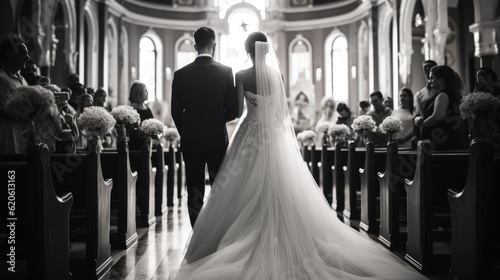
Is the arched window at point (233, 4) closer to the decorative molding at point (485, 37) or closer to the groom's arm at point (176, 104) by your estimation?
the decorative molding at point (485, 37)

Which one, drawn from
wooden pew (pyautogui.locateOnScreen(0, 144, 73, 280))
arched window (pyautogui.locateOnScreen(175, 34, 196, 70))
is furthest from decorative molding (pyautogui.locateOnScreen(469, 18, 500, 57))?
arched window (pyautogui.locateOnScreen(175, 34, 196, 70))

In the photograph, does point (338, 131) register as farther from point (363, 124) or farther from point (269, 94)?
point (269, 94)

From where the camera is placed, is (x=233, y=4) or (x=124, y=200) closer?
(x=124, y=200)

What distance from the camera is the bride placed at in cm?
330

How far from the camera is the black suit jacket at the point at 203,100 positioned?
12.8 ft

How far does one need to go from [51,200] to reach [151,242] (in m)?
2.15

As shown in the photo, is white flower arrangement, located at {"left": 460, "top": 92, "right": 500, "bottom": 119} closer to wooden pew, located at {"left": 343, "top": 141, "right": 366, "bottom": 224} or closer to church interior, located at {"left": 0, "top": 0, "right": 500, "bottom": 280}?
church interior, located at {"left": 0, "top": 0, "right": 500, "bottom": 280}

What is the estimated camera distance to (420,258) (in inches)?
149

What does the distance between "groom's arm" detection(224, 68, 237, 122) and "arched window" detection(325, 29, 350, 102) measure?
14.4 metres

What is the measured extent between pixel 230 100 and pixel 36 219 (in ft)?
5.65

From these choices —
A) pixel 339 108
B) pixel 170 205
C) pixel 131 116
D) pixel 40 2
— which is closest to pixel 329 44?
pixel 339 108

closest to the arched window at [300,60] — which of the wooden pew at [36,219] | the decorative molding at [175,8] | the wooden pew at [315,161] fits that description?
the decorative molding at [175,8]

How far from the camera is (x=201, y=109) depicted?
3.93 metres

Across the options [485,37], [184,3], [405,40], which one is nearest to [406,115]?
[485,37]
